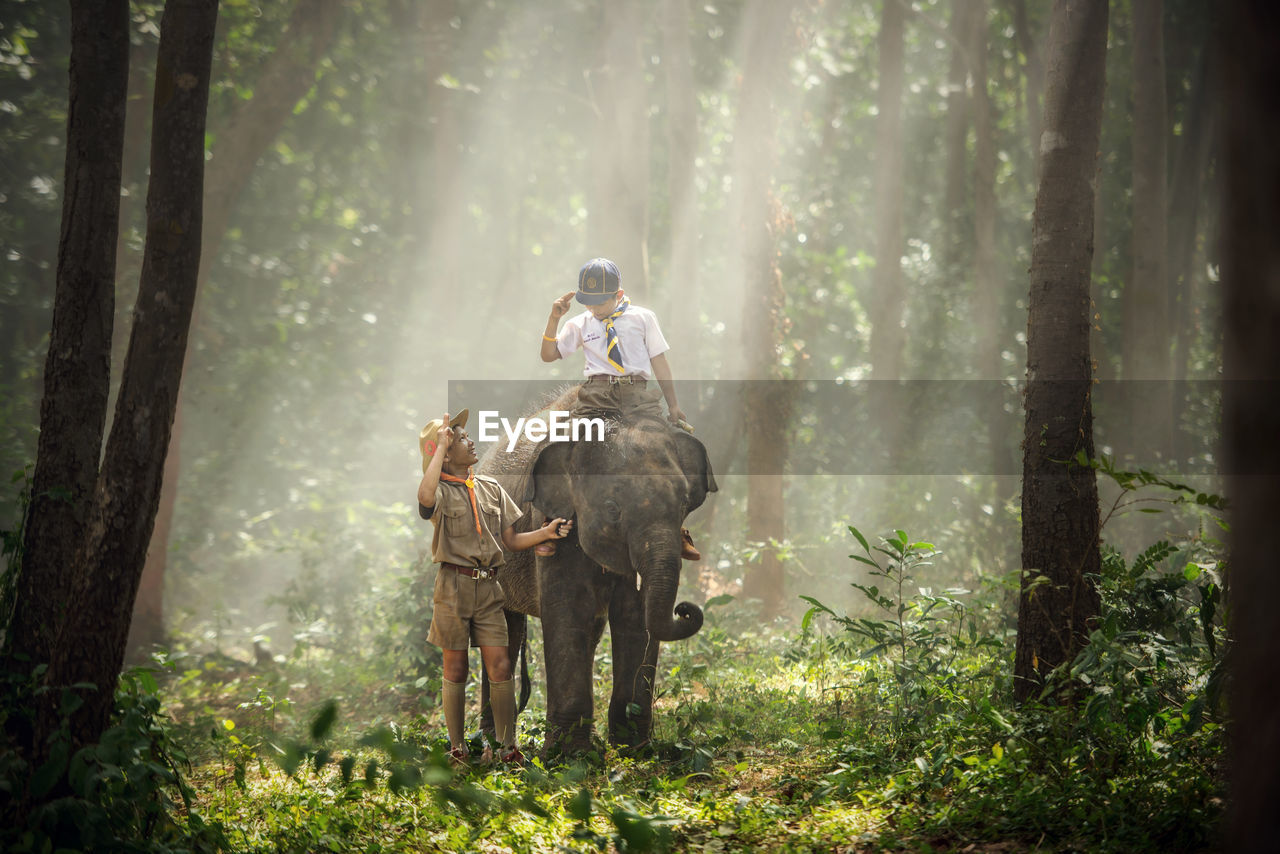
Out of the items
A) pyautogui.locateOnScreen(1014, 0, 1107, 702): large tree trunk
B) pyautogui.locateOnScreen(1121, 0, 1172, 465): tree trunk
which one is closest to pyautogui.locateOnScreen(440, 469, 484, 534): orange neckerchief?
pyautogui.locateOnScreen(1014, 0, 1107, 702): large tree trunk

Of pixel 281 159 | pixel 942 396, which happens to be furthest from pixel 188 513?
pixel 942 396

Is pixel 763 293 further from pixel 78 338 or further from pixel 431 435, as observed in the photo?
pixel 78 338

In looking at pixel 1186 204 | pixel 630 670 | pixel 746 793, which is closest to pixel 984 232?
pixel 1186 204

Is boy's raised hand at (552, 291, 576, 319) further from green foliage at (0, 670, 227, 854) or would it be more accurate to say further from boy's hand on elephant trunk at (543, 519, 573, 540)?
green foliage at (0, 670, 227, 854)

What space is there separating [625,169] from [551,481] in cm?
775

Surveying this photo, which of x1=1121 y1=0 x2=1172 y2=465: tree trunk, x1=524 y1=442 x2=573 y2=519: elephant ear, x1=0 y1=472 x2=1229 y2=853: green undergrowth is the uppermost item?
x1=1121 y1=0 x2=1172 y2=465: tree trunk

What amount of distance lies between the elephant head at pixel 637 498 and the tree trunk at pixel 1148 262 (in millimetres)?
9794

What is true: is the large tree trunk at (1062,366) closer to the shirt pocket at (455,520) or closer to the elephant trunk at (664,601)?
the elephant trunk at (664,601)

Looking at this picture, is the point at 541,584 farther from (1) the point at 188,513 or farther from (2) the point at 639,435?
(1) the point at 188,513

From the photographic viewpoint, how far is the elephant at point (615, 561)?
5.85 metres

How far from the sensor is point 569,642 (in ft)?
20.3

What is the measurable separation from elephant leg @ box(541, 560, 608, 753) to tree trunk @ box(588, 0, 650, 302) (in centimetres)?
629

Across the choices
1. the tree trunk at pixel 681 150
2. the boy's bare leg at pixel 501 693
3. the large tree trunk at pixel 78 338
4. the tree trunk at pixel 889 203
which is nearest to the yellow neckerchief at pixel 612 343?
the boy's bare leg at pixel 501 693

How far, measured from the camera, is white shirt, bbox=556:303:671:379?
21.3 feet
